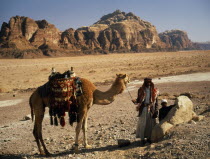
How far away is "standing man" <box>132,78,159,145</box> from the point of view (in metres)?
6.59

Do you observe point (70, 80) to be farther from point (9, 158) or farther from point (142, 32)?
point (142, 32)

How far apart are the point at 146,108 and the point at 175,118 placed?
3.36 ft

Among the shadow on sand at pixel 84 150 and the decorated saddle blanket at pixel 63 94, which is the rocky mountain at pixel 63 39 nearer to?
the shadow on sand at pixel 84 150

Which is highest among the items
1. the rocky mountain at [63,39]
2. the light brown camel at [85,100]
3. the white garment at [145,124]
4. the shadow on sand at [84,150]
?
the rocky mountain at [63,39]

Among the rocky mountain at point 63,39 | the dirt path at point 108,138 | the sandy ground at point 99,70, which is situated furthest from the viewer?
the rocky mountain at point 63,39

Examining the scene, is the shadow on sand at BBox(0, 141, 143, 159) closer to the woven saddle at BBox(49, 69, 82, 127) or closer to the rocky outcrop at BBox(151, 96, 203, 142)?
the rocky outcrop at BBox(151, 96, 203, 142)

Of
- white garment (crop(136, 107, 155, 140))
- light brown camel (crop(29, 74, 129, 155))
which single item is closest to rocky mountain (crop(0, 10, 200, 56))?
light brown camel (crop(29, 74, 129, 155))

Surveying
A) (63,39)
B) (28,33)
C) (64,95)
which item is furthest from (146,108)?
(63,39)

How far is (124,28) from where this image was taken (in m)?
162

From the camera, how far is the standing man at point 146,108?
659 cm

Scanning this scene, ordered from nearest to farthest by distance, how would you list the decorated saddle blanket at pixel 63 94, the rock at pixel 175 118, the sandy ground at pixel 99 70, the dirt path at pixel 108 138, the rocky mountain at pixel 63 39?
the dirt path at pixel 108 138 → the rock at pixel 175 118 → the decorated saddle blanket at pixel 63 94 → the sandy ground at pixel 99 70 → the rocky mountain at pixel 63 39

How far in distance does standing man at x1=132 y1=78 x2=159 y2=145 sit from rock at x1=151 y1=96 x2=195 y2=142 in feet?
0.74

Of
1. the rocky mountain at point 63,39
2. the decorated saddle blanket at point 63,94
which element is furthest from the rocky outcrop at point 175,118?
the rocky mountain at point 63,39

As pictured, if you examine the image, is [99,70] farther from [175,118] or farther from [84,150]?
[175,118]
